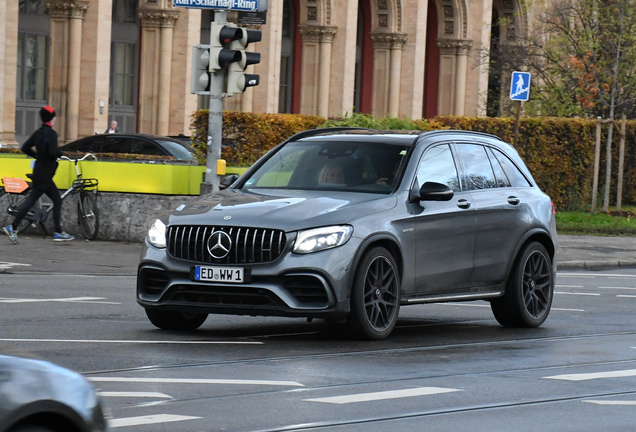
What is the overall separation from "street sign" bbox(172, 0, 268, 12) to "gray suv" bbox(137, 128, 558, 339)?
18.9ft

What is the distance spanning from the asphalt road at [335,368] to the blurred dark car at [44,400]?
198cm

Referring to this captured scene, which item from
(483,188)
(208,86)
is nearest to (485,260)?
(483,188)

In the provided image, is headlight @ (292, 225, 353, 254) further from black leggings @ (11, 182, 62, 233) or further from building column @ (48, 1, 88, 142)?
building column @ (48, 1, 88, 142)

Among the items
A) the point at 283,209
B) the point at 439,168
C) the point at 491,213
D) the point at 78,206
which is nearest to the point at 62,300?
the point at 283,209

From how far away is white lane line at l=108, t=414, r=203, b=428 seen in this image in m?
6.79

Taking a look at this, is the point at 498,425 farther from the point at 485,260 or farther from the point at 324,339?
the point at 485,260

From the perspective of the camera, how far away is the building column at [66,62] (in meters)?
41.6

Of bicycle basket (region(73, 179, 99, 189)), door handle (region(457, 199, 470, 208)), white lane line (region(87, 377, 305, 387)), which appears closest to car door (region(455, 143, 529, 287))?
door handle (region(457, 199, 470, 208))

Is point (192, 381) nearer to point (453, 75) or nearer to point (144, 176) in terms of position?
point (144, 176)

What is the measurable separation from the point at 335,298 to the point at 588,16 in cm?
2975

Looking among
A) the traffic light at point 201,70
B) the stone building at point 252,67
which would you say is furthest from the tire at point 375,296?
the stone building at point 252,67

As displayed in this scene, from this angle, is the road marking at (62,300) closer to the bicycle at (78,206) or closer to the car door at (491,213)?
the car door at (491,213)

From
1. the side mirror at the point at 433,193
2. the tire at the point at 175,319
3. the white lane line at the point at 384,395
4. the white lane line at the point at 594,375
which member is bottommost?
the tire at the point at 175,319

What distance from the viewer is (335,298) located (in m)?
10.2
